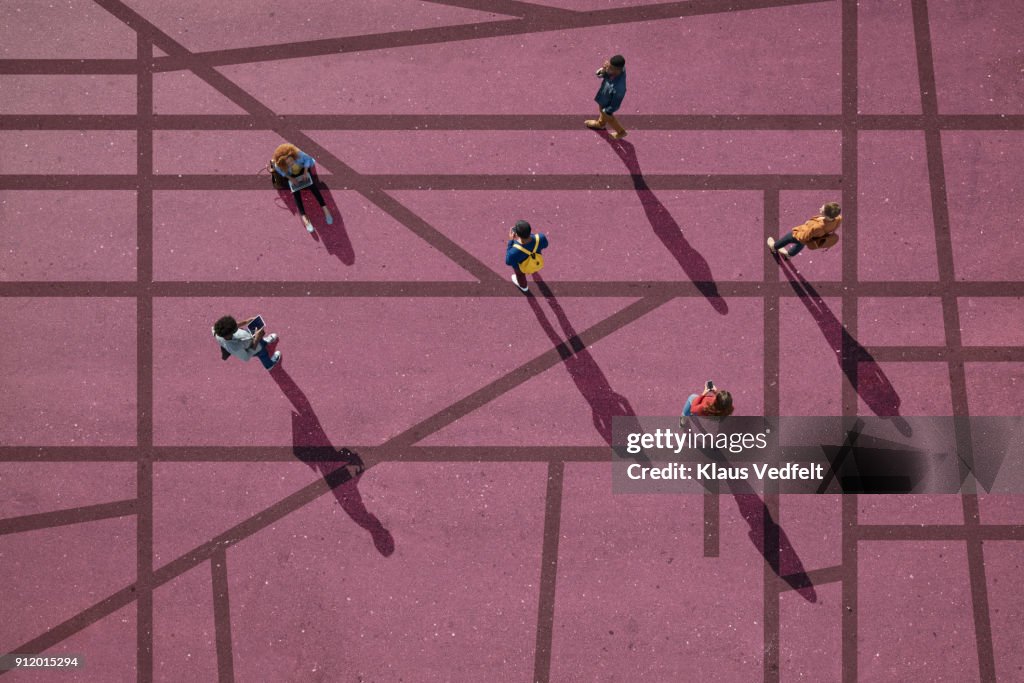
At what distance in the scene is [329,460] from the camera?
27.7 feet

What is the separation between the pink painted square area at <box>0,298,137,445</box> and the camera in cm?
848

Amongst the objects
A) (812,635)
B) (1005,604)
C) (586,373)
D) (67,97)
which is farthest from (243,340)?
(1005,604)

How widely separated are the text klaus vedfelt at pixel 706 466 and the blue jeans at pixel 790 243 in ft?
7.51

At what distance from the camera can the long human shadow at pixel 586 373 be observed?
333 inches

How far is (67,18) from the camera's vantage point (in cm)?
894

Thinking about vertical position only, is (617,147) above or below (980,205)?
above

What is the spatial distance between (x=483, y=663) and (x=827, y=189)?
7358 millimetres

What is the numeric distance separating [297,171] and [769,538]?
284 inches

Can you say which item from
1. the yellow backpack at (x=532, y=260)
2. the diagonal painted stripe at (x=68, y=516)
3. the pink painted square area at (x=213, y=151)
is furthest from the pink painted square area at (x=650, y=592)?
the pink painted square area at (x=213, y=151)

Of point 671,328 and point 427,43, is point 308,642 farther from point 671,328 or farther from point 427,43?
point 427,43

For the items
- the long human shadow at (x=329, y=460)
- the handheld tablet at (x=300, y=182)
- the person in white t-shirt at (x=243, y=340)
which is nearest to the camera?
the person in white t-shirt at (x=243, y=340)

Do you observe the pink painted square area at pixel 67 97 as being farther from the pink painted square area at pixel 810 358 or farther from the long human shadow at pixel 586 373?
the pink painted square area at pixel 810 358

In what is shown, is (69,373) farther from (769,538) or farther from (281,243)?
(769,538)

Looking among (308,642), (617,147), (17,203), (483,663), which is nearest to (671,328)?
(617,147)
